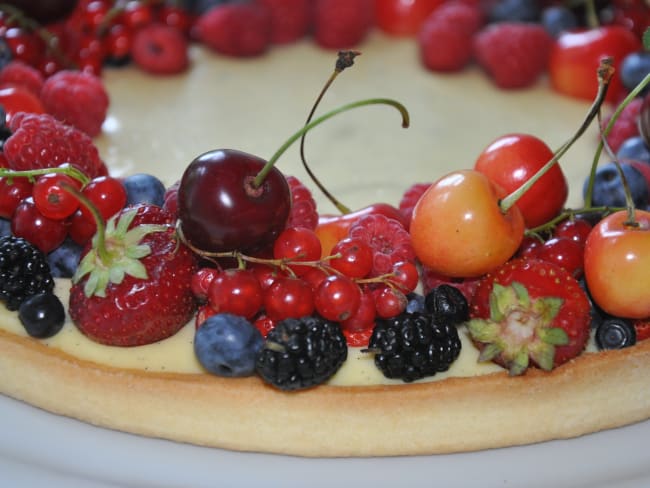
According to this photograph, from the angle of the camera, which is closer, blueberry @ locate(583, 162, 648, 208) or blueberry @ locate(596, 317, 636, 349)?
blueberry @ locate(596, 317, 636, 349)

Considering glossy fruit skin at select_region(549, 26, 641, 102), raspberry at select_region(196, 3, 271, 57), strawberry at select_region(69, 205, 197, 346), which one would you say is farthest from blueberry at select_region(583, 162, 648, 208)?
raspberry at select_region(196, 3, 271, 57)

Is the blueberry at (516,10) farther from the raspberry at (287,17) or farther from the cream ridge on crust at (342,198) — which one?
the raspberry at (287,17)

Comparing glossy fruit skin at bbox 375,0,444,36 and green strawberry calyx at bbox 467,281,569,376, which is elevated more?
glossy fruit skin at bbox 375,0,444,36

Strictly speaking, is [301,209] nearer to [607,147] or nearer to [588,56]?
[607,147]

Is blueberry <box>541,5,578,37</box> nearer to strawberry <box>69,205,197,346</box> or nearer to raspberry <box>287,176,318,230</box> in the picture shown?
raspberry <box>287,176,318,230</box>

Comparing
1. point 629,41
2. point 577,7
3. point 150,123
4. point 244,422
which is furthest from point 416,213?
point 577,7

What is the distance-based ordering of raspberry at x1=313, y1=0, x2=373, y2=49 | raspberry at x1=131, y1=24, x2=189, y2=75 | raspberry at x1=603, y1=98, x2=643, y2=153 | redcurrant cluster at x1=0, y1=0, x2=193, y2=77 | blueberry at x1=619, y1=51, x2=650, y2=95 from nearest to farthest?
raspberry at x1=603, y1=98, x2=643, y2=153 → blueberry at x1=619, y1=51, x2=650, y2=95 → redcurrant cluster at x1=0, y1=0, x2=193, y2=77 → raspberry at x1=131, y1=24, x2=189, y2=75 → raspberry at x1=313, y1=0, x2=373, y2=49

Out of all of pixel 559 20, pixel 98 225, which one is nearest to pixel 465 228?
pixel 98 225
